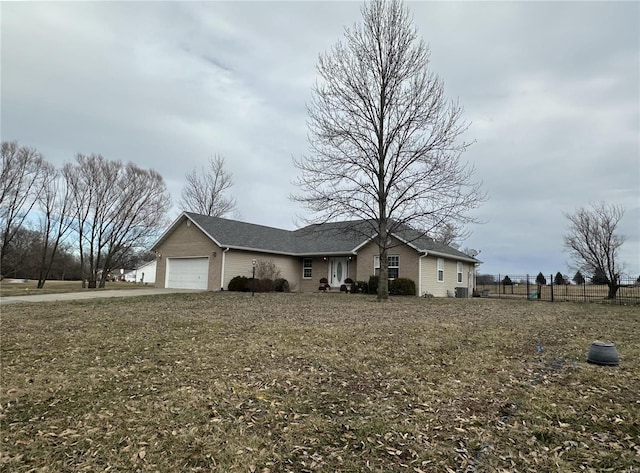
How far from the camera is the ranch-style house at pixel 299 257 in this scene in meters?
22.1

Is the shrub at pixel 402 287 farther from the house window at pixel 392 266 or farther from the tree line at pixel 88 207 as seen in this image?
the tree line at pixel 88 207

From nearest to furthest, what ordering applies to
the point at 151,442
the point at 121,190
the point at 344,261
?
the point at 151,442 → the point at 344,261 → the point at 121,190

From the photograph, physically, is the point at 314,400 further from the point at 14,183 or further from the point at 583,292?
the point at 14,183

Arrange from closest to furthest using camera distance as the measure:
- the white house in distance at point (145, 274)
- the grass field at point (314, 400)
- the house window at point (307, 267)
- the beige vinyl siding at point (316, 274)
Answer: the grass field at point (314, 400)
the beige vinyl siding at point (316, 274)
the house window at point (307, 267)
the white house in distance at point (145, 274)

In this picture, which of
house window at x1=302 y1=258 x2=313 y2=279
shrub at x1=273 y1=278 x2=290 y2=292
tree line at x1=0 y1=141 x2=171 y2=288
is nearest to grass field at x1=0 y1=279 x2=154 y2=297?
tree line at x1=0 y1=141 x2=171 y2=288

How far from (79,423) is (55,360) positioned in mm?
3011

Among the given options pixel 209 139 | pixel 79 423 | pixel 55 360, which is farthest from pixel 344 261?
pixel 79 423

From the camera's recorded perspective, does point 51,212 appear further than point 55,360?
Yes

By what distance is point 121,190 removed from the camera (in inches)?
1372

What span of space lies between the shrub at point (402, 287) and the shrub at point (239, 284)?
7800mm

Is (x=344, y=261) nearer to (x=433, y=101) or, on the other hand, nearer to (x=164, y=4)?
(x=433, y=101)

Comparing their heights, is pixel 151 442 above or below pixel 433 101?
below

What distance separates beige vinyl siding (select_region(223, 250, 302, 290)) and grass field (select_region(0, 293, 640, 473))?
13354 millimetres

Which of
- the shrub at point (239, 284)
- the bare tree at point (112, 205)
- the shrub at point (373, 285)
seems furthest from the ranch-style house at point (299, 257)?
the bare tree at point (112, 205)
